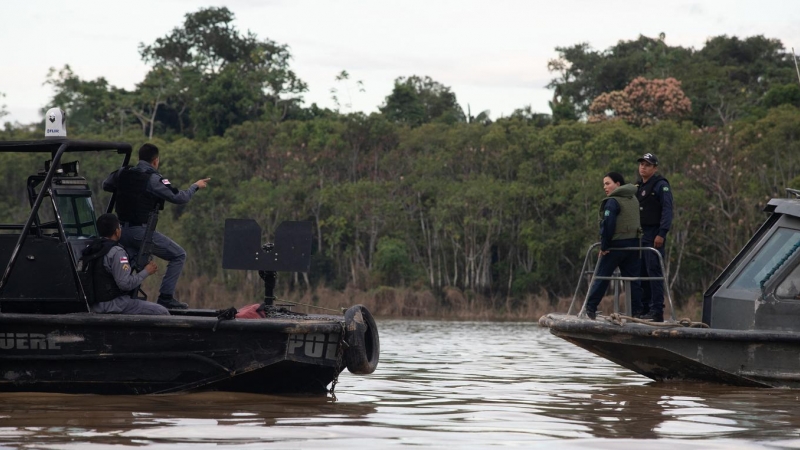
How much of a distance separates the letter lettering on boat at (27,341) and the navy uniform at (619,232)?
4964 mm

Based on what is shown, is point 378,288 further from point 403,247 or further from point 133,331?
point 133,331

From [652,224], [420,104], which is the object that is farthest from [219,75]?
[652,224]

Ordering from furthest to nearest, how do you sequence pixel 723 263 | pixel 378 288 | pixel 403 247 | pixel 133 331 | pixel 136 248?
pixel 403 247 < pixel 378 288 < pixel 723 263 < pixel 136 248 < pixel 133 331

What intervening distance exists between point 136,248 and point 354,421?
116 inches

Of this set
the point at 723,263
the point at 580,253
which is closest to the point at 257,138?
the point at 580,253

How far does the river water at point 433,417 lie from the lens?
24.7 feet

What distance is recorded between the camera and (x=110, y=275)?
9859 mm

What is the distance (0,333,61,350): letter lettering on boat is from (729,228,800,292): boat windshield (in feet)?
20.2

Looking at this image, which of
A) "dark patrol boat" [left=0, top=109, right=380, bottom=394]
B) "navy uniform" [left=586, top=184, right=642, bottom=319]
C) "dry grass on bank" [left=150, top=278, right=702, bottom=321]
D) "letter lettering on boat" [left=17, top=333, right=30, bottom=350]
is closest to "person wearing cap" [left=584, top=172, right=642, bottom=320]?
"navy uniform" [left=586, top=184, right=642, bottom=319]

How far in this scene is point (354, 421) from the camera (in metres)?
8.57

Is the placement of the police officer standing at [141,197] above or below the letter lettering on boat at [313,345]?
above

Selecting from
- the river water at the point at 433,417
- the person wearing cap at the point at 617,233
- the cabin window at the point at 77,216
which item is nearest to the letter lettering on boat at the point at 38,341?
the river water at the point at 433,417

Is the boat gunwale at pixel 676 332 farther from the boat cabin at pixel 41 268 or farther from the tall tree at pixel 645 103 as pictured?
the tall tree at pixel 645 103

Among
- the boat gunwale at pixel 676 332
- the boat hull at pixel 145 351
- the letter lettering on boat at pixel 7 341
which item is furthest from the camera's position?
the boat gunwale at pixel 676 332
